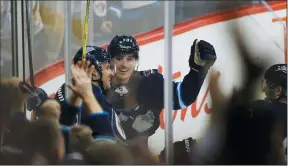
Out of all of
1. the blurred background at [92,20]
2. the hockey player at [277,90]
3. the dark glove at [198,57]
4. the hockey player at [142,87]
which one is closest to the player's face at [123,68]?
the hockey player at [142,87]

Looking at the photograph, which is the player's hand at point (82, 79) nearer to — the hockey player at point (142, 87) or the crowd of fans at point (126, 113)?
the crowd of fans at point (126, 113)

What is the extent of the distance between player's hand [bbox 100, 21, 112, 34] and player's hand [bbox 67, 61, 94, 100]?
250mm

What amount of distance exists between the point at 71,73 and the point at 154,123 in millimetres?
676

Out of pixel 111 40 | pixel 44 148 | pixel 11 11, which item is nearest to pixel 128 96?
pixel 111 40

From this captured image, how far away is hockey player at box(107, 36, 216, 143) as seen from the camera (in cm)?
354

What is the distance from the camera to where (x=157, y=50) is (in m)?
3.55

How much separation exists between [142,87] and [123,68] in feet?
0.61

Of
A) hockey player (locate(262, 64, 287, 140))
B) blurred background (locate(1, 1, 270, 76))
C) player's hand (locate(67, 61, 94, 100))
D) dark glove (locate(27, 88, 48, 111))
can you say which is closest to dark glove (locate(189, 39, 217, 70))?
blurred background (locate(1, 1, 270, 76))

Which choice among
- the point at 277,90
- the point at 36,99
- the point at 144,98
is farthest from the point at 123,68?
the point at 277,90

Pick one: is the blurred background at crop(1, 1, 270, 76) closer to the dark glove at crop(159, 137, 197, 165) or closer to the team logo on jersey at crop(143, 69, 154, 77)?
the team logo on jersey at crop(143, 69, 154, 77)

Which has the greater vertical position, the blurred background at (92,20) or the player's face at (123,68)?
the blurred background at (92,20)

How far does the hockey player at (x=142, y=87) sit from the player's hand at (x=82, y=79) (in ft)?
0.52

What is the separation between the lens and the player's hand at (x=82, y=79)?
11.6ft

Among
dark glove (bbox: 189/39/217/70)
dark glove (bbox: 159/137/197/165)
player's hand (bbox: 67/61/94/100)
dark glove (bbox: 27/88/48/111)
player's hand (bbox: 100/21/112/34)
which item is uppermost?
player's hand (bbox: 100/21/112/34)
